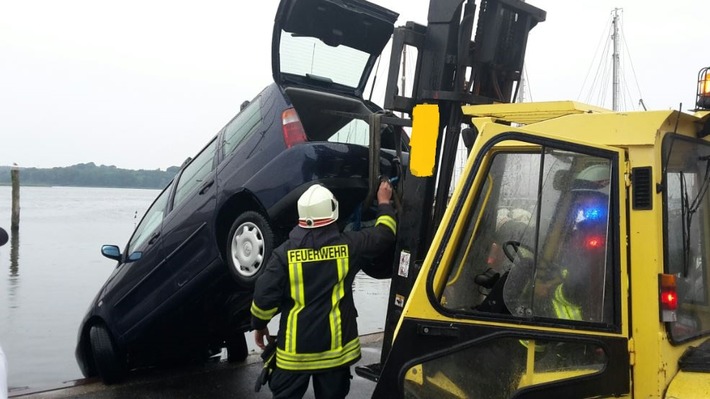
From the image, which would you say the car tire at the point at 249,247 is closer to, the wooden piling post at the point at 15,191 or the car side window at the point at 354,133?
the car side window at the point at 354,133

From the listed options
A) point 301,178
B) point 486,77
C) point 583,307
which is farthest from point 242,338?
point 583,307

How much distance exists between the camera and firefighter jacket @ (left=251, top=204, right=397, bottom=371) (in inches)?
140

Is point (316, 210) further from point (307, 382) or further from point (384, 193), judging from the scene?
point (307, 382)

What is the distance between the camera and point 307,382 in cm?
367

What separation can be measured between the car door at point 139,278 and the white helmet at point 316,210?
2208 millimetres

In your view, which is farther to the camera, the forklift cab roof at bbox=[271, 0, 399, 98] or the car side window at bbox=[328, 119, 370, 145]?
the car side window at bbox=[328, 119, 370, 145]

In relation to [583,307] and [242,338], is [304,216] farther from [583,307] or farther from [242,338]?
[242,338]

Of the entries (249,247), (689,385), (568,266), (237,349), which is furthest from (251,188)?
(689,385)

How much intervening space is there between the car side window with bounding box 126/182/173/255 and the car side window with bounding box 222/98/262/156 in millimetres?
940

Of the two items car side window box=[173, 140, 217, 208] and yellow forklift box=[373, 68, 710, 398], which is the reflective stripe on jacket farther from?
car side window box=[173, 140, 217, 208]

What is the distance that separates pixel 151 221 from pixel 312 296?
282 cm

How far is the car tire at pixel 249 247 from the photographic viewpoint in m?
4.49

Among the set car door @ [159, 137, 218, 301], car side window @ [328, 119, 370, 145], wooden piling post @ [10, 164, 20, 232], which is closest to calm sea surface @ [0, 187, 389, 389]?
wooden piling post @ [10, 164, 20, 232]

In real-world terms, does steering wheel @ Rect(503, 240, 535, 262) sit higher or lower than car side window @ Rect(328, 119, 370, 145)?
lower
